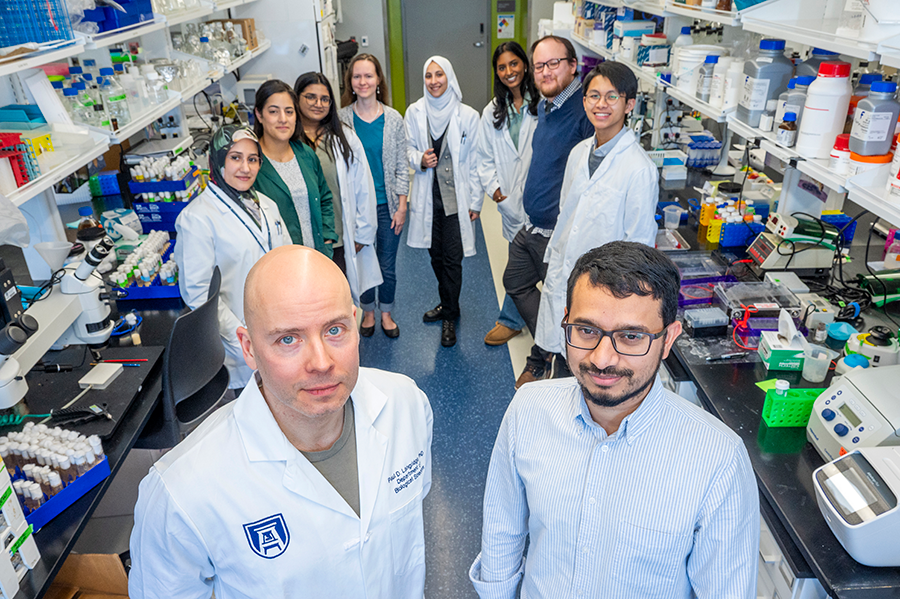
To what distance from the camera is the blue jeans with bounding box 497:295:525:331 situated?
3713 mm

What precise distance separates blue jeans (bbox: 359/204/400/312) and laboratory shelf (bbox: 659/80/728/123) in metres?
1.64

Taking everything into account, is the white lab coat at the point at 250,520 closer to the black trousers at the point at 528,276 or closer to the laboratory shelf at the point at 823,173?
the laboratory shelf at the point at 823,173

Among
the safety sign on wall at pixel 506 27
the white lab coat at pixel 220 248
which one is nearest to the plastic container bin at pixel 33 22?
the white lab coat at pixel 220 248

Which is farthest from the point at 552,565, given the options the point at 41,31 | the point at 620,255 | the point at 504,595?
the point at 41,31

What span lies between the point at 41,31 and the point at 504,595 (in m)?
2.13

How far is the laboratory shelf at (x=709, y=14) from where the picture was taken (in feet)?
7.50

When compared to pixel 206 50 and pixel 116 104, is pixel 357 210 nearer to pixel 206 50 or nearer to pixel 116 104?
pixel 116 104

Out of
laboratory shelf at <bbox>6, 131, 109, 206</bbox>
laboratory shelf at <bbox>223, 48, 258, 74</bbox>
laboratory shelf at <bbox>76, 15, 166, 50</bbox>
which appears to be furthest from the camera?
laboratory shelf at <bbox>223, 48, 258, 74</bbox>

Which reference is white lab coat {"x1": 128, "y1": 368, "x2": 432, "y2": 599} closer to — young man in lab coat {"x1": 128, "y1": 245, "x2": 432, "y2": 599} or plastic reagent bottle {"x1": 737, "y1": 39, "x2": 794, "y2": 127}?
young man in lab coat {"x1": 128, "y1": 245, "x2": 432, "y2": 599}

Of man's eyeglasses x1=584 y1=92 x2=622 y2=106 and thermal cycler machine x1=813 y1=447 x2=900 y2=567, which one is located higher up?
man's eyeglasses x1=584 y1=92 x2=622 y2=106

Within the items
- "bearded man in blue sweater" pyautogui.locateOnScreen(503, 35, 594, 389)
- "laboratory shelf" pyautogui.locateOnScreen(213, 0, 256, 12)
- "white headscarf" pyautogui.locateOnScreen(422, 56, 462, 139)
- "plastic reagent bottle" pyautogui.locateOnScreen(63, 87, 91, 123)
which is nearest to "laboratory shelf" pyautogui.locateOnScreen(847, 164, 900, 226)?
"bearded man in blue sweater" pyautogui.locateOnScreen(503, 35, 594, 389)

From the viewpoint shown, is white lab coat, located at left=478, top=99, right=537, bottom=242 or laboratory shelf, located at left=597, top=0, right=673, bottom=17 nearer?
laboratory shelf, located at left=597, top=0, right=673, bottom=17

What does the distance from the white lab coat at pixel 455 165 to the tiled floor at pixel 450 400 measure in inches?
24.7

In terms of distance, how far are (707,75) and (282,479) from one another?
251cm
